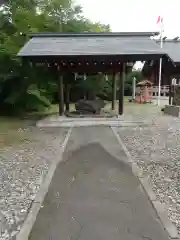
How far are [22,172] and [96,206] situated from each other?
6.30 feet

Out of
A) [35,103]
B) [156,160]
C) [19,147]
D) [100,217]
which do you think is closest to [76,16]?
[35,103]

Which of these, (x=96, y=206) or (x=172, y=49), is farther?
(x=172, y=49)

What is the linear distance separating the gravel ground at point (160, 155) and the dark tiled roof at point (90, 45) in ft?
8.58

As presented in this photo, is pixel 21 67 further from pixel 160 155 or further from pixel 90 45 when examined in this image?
pixel 160 155

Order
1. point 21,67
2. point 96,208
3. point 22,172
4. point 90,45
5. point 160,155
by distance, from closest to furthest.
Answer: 1. point 96,208
2. point 22,172
3. point 160,155
4. point 90,45
5. point 21,67

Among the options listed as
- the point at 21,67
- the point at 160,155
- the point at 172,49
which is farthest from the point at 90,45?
the point at 172,49

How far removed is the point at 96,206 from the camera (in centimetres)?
344

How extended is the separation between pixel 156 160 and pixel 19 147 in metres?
3.28

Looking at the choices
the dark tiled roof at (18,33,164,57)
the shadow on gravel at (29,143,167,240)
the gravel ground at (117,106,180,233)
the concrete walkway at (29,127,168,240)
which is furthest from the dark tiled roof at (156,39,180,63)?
the shadow on gravel at (29,143,167,240)

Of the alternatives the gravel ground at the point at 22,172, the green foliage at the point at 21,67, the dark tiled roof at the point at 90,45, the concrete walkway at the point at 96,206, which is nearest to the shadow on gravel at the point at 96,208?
the concrete walkway at the point at 96,206

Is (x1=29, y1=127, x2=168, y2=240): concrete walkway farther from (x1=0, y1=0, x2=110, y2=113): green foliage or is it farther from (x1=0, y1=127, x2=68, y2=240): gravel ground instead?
(x1=0, y1=0, x2=110, y2=113): green foliage

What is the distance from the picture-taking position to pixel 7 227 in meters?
3.02

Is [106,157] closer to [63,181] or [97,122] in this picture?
[63,181]

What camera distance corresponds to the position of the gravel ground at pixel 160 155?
3.79 meters
